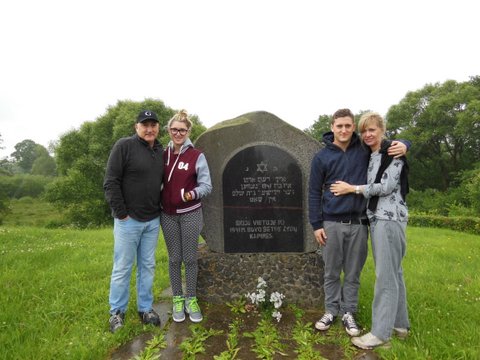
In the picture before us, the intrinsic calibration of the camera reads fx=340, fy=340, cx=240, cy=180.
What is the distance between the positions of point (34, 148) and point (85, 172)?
59668 millimetres

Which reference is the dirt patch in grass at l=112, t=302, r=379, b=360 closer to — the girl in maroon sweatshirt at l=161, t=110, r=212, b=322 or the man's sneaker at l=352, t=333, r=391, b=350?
the man's sneaker at l=352, t=333, r=391, b=350

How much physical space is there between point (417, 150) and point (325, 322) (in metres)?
25.8

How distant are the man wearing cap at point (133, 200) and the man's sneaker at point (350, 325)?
1.84m

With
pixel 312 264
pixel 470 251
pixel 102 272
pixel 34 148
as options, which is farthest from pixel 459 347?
pixel 34 148

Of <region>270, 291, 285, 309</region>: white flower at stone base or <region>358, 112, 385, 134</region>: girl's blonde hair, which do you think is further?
<region>270, 291, 285, 309</region>: white flower at stone base

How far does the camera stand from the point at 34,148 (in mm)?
70750

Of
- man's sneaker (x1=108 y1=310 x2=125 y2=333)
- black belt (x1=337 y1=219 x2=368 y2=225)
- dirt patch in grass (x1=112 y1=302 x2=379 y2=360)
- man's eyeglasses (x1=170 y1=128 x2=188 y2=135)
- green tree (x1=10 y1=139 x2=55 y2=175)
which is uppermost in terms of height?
green tree (x1=10 y1=139 x2=55 y2=175)

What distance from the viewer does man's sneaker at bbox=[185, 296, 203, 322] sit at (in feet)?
11.4

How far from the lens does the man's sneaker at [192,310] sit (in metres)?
3.47

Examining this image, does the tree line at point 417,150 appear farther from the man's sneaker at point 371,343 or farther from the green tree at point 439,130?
the man's sneaker at point 371,343

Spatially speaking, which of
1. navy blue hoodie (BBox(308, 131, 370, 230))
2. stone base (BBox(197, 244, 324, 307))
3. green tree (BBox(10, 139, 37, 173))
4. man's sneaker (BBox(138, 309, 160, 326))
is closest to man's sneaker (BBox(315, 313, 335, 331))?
stone base (BBox(197, 244, 324, 307))

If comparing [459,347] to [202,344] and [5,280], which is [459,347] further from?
[5,280]

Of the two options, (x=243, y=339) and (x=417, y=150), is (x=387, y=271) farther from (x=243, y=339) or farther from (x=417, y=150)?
(x=417, y=150)

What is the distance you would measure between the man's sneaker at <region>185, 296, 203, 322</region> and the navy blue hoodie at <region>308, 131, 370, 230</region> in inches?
59.2
